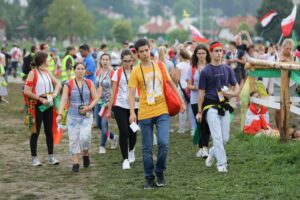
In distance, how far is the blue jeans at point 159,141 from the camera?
29.0ft

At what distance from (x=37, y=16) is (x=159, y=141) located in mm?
121190

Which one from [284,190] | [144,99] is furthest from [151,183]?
[284,190]

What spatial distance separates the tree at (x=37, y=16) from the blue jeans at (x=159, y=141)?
395 ft

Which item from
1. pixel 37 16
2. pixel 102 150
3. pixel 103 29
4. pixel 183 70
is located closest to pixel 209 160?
pixel 102 150

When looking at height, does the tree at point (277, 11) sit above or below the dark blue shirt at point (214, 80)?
above

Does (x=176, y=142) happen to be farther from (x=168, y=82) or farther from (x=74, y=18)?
(x=74, y=18)

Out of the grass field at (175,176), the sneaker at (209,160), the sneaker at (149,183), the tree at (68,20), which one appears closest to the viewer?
the grass field at (175,176)

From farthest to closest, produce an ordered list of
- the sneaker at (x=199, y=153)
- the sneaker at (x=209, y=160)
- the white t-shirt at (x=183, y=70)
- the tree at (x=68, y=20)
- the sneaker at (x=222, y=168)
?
the tree at (x=68, y=20)
the white t-shirt at (x=183, y=70)
the sneaker at (x=199, y=153)
the sneaker at (x=209, y=160)
the sneaker at (x=222, y=168)

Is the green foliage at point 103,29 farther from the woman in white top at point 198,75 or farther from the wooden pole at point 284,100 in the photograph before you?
the wooden pole at point 284,100

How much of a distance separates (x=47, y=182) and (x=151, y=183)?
59.7 inches

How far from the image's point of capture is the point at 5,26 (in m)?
130

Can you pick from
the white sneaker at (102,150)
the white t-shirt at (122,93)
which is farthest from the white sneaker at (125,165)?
the white sneaker at (102,150)

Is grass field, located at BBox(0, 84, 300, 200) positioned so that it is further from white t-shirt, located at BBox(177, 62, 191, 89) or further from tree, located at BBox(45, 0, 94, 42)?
tree, located at BBox(45, 0, 94, 42)

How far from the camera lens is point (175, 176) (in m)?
9.78
